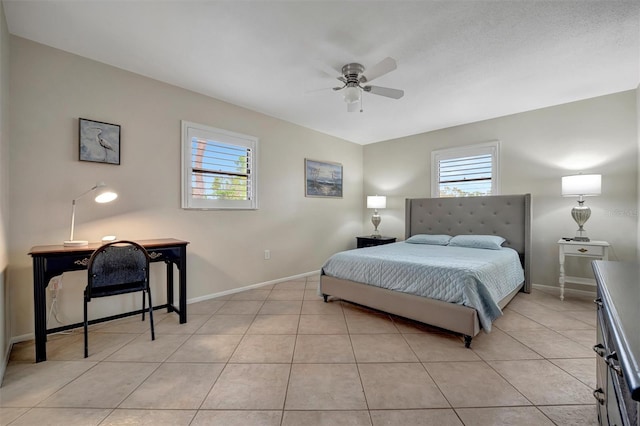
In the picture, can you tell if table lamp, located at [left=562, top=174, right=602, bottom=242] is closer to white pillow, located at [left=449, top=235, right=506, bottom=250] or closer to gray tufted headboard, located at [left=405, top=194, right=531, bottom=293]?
gray tufted headboard, located at [left=405, top=194, right=531, bottom=293]

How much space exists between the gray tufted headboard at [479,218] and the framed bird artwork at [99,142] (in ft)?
13.3

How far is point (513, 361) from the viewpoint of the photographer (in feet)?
6.25

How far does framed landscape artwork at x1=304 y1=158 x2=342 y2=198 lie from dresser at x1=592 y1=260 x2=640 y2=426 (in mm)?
3620

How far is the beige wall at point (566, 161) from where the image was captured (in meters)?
3.07

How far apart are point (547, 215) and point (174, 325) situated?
4601 mm

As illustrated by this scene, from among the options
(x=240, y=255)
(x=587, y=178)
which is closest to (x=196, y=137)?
(x=240, y=255)

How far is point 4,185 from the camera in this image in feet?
6.38

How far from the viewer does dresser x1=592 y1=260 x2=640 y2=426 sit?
514 millimetres

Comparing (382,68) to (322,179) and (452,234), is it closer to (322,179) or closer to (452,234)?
(322,179)

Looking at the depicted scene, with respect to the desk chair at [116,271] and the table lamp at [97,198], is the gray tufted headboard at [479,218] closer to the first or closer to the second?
the desk chair at [116,271]

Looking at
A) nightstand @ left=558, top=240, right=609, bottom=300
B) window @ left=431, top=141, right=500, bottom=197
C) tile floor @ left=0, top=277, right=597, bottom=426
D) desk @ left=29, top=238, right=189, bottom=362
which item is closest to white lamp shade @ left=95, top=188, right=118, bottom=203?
desk @ left=29, top=238, right=189, bottom=362

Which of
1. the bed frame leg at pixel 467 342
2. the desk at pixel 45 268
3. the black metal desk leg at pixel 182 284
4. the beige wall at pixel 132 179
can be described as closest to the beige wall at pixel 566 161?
the bed frame leg at pixel 467 342

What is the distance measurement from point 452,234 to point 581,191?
153 centimetres

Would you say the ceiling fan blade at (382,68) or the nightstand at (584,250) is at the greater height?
the ceiling fan blade at (382,68)
